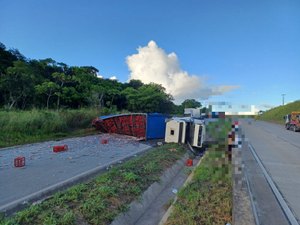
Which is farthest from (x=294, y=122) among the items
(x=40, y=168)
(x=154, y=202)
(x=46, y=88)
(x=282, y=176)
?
(x=40, y=168)

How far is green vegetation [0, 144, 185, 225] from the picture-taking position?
12.1 ft

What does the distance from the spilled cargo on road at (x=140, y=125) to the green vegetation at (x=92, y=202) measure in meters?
8.69

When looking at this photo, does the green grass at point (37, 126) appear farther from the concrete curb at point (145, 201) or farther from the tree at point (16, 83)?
the concrete curb at point (145, 201)

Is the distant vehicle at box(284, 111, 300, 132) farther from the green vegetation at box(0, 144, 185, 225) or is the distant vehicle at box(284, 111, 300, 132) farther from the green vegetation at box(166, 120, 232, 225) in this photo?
the green vegetation at box(0, 144, 185, 225)

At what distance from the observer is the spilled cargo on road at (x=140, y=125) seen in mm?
15156

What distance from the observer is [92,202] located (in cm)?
424

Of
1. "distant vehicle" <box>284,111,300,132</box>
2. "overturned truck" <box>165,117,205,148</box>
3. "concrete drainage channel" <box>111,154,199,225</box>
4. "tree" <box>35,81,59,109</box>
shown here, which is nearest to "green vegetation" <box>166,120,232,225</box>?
"concrete drainage channel" <box>111,154,199,225</box>

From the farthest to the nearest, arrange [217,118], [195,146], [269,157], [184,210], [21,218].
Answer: [195,146], [269,157], [217,118], [184,210], [21,218]

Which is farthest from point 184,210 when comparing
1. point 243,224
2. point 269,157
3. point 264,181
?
point 269,157

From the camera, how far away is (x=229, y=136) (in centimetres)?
563

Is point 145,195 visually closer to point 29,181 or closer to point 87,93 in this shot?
point 29,181

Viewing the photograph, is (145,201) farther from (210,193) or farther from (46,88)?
(46,88)

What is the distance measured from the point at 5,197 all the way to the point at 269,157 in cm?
890

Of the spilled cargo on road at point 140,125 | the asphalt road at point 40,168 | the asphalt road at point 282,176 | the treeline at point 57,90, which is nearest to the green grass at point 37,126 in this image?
the asphalt road at point 40,168
